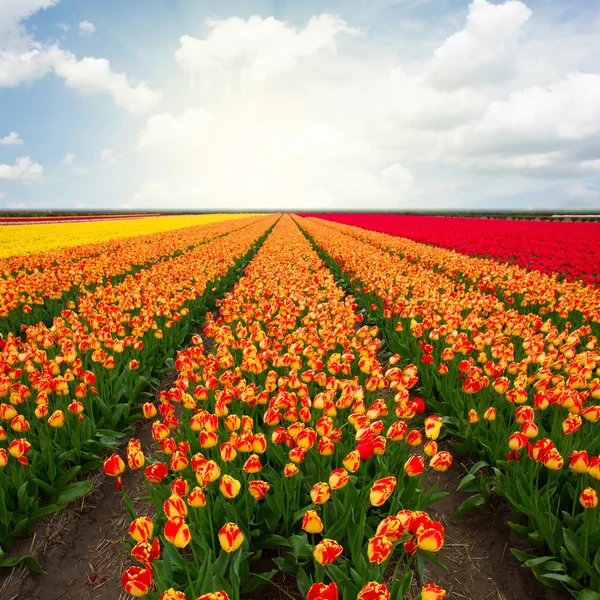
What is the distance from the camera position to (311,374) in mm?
3445

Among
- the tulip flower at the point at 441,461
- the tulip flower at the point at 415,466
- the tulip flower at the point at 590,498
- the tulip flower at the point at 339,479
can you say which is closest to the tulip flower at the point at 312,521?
the tulip flower at the point at 339,479

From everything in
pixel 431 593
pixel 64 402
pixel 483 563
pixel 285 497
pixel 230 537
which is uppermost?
pixel 230 537

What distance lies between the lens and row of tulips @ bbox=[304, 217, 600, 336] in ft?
21.5

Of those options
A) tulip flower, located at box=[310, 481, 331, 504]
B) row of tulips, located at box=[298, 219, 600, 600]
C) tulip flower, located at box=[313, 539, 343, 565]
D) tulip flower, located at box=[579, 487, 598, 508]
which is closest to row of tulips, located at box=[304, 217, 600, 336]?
row of tulips, located at box=[298, 219, 600, 600]

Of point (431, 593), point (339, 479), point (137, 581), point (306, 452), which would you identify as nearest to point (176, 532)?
point (137, 581)

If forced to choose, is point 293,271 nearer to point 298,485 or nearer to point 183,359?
point 183,359

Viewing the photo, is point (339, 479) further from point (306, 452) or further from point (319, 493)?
point (306, 452)

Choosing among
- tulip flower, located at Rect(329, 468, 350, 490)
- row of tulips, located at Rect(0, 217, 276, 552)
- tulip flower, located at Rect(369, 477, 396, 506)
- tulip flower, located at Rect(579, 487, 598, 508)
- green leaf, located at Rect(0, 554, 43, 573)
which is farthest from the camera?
row of tulips, located at Rect(0, 217, 276, 552)

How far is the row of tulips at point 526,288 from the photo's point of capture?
6.56m

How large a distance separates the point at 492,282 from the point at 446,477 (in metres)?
6.09

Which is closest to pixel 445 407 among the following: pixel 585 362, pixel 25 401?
pixel 585 362

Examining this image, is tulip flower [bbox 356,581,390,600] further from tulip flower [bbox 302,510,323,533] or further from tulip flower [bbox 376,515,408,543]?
tulip flower [bbox 302,510,323,533]

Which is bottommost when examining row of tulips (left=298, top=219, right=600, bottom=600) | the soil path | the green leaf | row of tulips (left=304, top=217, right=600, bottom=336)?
the soil path

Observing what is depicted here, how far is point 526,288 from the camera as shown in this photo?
7570mm
